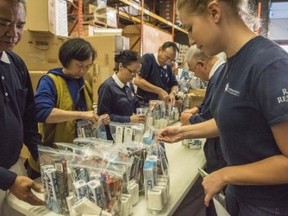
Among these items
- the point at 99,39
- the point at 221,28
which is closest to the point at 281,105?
the point at 221,28

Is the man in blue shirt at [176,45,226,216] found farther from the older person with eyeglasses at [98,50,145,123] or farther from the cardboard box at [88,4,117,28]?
the cardboard box at [88,4,117,28]

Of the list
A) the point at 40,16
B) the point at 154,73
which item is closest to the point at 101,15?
the point at 154,73

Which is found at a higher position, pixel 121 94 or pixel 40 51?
pixel 40 51

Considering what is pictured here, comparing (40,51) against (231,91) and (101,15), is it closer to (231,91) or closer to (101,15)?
(101,15)

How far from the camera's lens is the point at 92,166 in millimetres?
1153

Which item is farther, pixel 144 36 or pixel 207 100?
pixel 144 36

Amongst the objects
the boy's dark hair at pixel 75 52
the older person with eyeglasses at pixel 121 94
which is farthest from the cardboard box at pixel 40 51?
the boy's dark hair at pixel 75 52

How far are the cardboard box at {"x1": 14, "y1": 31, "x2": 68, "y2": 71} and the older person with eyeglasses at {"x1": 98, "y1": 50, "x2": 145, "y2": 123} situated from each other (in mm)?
644

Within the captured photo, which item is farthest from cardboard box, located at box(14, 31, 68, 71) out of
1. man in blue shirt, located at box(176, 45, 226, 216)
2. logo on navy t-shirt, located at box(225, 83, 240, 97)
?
logo on navy t-shirt, located at box(225, 83, 240, 97)

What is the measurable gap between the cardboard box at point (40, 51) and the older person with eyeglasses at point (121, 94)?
2.11 ft

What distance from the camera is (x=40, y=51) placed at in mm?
2680

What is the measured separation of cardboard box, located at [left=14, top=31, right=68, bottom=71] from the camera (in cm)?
262

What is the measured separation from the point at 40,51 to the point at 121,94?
93 cm

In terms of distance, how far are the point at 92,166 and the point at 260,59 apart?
27.0 inches
